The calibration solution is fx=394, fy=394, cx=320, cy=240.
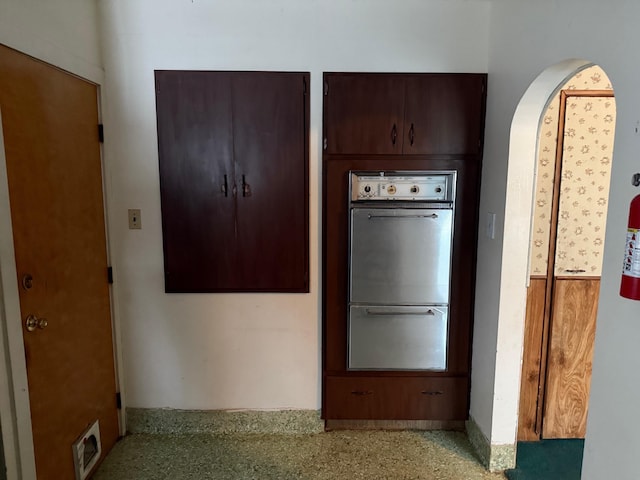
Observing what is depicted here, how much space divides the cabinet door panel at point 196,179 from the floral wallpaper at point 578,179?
1.74 m

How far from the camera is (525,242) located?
1.99 m

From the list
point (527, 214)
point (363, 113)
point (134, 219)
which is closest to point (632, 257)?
point (527, 214)

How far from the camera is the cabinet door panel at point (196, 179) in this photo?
2199 millimetres

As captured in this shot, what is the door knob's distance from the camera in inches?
63.4

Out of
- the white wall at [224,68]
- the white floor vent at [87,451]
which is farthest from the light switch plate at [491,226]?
the white floor vent at [87,451]

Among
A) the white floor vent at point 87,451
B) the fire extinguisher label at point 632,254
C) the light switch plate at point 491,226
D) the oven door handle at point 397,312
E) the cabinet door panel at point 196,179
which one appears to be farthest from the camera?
the oven door handle at point 397,312

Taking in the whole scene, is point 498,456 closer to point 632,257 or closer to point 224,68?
point 632,257

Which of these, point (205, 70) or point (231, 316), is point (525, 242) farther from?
point (205, 70)

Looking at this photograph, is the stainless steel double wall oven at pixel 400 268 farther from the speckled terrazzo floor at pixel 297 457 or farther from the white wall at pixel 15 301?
the white wall at pixel 15 301

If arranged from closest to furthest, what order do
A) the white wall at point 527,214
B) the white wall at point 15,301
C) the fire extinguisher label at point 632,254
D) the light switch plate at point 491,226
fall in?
the fire extinguisher label at point 632,254 < the white wall at point 527,214 < the white wall at point 15,301 < the light switch plate at point 491,226

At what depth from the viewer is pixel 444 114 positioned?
2230 mm

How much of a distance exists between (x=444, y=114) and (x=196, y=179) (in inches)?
57.5

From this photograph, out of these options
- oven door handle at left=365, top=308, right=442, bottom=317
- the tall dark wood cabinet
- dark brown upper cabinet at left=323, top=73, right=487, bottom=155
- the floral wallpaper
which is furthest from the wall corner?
dark brown upper cabinet at left=323, top=73, right=487, bottom=155

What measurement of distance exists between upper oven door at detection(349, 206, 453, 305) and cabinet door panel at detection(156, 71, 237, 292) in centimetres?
75
